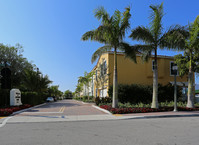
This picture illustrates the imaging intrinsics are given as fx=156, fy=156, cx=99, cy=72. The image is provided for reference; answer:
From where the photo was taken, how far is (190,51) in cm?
1544

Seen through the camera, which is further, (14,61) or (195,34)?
(14,61)

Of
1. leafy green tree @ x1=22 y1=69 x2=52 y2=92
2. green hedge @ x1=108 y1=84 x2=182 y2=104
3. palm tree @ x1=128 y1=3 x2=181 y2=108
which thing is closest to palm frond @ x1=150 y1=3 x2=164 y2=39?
palm tree @ x1=128 y1=3 x2=181 y2=108

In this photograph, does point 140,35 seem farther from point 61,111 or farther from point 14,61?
point 14,61

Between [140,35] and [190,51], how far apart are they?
19.0 feet

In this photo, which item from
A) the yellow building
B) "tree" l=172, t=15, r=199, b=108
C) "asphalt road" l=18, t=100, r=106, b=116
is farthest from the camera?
the yellow building

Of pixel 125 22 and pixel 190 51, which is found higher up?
pixel 125 22

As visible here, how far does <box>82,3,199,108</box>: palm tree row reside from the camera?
12977mm

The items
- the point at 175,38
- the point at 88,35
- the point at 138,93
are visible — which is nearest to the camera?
the point at 175,38

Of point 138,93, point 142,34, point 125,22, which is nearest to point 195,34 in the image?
point 142,34

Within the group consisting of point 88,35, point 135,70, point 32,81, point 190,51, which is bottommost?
point 32,81

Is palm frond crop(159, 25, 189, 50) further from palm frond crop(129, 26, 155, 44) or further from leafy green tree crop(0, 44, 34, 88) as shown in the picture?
leafy green tree crop(0, 44, 34, 88)

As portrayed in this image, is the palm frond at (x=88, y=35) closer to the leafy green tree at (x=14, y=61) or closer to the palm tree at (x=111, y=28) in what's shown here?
the palm tree at (x=111, y=28)

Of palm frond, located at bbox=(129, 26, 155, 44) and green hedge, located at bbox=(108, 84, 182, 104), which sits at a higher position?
palm frond, located at bbox=(129, 26, 155, 44)

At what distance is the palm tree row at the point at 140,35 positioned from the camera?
1298cm
